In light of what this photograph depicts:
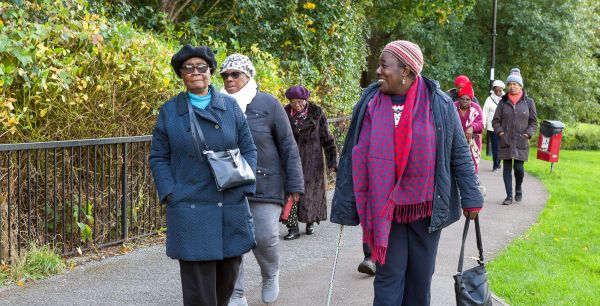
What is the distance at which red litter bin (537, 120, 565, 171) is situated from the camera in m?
15.4

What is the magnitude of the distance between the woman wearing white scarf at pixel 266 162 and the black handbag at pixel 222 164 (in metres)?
1.11

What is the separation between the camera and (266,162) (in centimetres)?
557

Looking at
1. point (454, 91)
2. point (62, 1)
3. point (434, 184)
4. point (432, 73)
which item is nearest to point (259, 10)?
point (454, 91)

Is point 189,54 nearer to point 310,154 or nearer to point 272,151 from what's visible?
point 272,151

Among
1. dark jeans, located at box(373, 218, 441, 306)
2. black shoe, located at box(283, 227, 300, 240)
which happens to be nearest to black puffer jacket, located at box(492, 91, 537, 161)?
black shoe, located at box(283, 227, 300, 240)

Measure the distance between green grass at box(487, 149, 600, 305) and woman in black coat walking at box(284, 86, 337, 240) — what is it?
1983 mm

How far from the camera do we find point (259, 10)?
43.5ft

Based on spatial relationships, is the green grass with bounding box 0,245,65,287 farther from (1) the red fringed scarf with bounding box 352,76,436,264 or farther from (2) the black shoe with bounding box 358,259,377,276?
(1) the red fringed scarf with bounding box 352,76,436,264

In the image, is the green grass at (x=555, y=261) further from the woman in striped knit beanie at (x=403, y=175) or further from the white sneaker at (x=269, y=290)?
the white sneaker at (x=269, y=290)

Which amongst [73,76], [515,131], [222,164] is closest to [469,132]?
[515,131]

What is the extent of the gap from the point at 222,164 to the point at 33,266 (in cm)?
277

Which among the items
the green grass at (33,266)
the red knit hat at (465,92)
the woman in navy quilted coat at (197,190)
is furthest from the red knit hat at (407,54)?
the red knit hat at (465,92)

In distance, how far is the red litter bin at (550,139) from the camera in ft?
50.4

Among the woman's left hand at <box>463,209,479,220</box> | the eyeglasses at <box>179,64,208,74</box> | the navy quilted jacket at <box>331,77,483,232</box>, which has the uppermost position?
the eyeglasses at <box>179,64,208,74</box>
